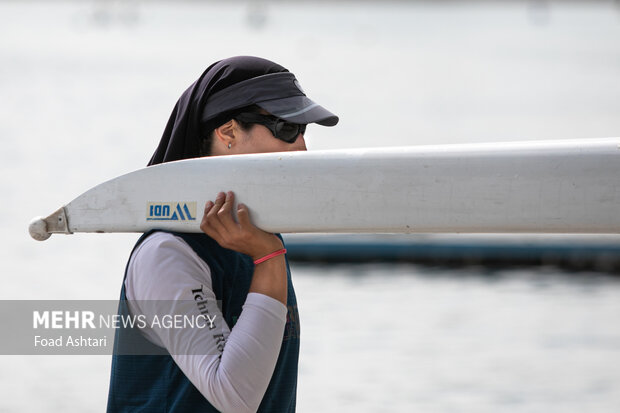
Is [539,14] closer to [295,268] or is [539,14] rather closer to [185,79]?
[185,79]

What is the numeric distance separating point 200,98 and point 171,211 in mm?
269

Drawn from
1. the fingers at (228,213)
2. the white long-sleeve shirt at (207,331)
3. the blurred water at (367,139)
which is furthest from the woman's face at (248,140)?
the blurred water at (367,139)

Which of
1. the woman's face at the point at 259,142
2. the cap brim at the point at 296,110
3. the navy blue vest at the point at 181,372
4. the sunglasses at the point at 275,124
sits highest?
the cap brim at the point at 296,110

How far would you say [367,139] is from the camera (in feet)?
97.0

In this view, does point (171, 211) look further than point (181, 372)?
Yes

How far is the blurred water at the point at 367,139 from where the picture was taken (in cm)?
912

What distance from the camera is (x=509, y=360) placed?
381 inches

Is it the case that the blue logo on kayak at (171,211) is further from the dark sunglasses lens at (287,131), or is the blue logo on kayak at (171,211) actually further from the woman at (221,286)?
the dark sunglasses lens at (287,131)

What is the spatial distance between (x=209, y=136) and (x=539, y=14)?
89932mm

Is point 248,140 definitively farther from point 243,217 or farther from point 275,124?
point 243,217

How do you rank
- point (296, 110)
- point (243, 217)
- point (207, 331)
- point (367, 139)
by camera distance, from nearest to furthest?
point (207, 331) → point (243, 217) → point (296, 110) → point (367, 139)

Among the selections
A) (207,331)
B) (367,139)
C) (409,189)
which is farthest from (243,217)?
(367,139)

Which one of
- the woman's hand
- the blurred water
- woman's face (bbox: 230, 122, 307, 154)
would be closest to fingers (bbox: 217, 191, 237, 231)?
the woman's hand

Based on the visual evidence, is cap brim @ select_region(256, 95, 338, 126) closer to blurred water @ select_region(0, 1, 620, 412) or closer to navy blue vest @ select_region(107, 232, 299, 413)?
navy blue vest @ select_region(107, 232, 299, 413)
